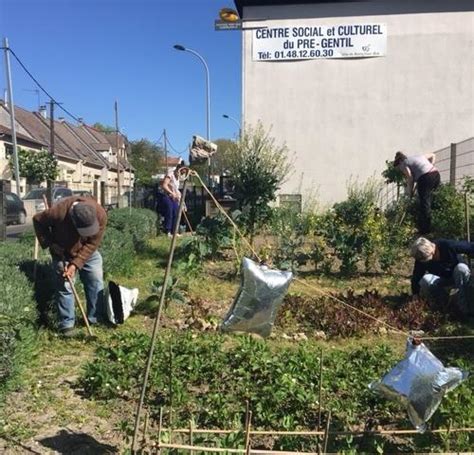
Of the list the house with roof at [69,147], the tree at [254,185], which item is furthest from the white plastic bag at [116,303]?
the house with roof at [69,147]

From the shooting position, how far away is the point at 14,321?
161 inches

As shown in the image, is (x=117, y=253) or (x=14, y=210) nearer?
(x=117, y=253)

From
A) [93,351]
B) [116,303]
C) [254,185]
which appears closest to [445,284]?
[116,303]

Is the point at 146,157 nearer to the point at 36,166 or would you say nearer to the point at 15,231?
the point at 36,166

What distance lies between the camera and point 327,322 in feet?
19.4

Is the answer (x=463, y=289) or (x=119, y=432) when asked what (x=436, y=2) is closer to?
(x=463, y=289)

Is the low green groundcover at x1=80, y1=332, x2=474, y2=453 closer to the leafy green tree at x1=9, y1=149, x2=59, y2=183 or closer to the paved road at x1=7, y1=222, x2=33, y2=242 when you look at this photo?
the paved road at x1=7, y1=222, x2=33, y2=242

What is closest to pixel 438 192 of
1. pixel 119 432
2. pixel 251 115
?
pixel 119 432

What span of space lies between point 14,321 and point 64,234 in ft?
5.05

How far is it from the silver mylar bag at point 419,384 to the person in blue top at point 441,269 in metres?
3.14

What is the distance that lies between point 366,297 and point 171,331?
2.27 meters

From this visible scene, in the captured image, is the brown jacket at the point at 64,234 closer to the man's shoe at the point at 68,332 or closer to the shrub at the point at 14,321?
the shrub at the point at 14,321

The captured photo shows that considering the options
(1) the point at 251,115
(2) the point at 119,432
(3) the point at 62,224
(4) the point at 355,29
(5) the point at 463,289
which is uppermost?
(4) the point at 355,29

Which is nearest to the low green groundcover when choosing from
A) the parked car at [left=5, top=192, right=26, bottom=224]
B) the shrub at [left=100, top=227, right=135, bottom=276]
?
the shrub at [left=100, top=227, right=135, bottom=276]
